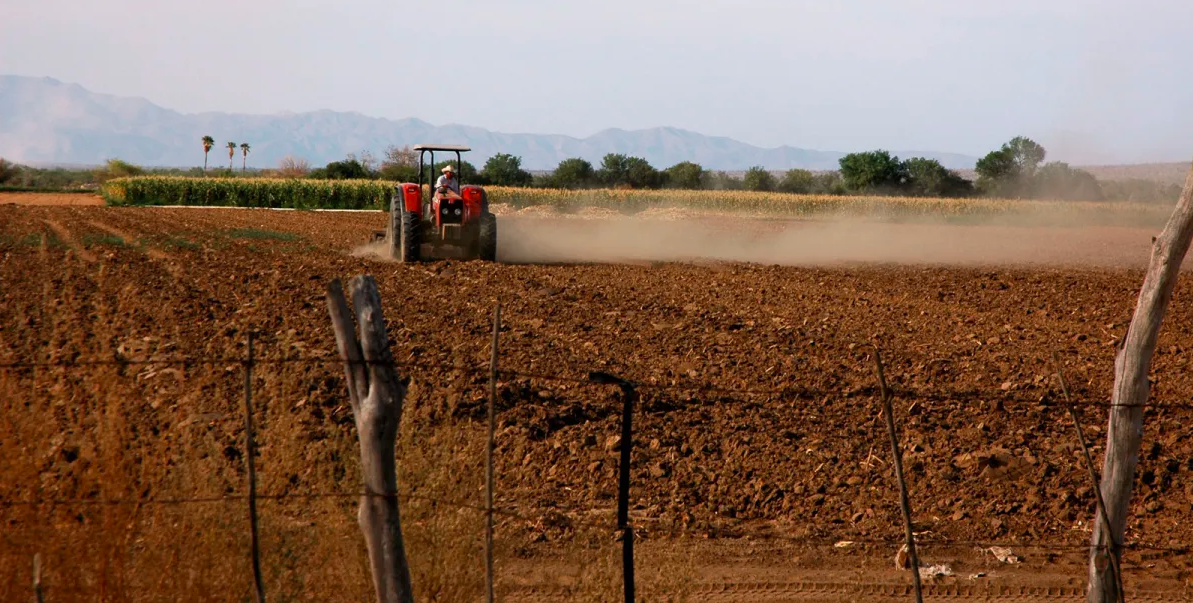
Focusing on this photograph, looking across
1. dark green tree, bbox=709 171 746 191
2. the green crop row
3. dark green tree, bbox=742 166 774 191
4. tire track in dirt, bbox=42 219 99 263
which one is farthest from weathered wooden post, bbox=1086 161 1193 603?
dark green tree, bbox=709 171 746 191

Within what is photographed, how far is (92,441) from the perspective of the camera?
264 inches

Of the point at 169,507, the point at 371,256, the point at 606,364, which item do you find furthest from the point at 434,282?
the point at 169,507

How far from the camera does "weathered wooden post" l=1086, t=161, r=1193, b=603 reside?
187 inches

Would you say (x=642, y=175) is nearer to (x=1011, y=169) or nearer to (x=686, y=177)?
(x=686, y=177)

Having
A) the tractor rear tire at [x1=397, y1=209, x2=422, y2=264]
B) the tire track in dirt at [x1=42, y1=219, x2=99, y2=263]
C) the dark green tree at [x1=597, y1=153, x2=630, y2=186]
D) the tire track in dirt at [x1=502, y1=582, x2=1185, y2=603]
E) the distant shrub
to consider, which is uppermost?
the dark green tree at [x1=597, y1=153, x2=630, y2=186]

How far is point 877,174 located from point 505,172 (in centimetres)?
2219

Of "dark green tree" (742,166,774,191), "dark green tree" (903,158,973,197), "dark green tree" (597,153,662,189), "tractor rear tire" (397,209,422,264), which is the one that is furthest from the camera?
"dark green tree" (742,166,774,191)

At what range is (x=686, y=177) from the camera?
72188mm

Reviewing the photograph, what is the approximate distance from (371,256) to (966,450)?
14175 mm

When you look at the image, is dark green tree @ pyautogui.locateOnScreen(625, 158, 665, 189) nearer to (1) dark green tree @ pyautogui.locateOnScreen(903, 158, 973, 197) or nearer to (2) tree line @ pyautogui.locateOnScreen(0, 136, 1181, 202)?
(2) tree line @ pyautogui.locateOnScreen(0, 136, 1181, 202)

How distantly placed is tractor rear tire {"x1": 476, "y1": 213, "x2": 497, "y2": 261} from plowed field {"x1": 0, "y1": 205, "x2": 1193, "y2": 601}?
2491mm

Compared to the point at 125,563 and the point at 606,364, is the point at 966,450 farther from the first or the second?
the point at 125,563

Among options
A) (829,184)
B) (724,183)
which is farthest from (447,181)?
(724,183)

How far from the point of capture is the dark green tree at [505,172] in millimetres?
64188
